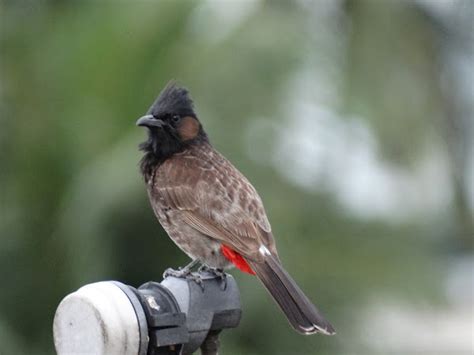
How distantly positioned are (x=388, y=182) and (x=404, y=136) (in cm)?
77

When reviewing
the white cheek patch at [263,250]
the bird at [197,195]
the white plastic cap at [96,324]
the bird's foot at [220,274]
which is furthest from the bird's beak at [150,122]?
the white plastic cap at [96,324]

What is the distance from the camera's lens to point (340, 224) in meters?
7.00

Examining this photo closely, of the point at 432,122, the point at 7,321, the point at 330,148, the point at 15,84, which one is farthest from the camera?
the point at 432,122

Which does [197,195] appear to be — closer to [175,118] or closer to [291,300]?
[175,118]

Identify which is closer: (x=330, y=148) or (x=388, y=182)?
(x=330, y=148)

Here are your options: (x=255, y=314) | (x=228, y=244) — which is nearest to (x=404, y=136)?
(x=255, y=314)

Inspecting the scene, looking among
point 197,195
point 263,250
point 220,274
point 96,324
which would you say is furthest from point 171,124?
point 96,324

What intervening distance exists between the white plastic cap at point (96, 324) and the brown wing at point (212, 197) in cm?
136

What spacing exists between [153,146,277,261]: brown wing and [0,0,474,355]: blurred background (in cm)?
186

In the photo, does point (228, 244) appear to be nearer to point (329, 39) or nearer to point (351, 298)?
point (351, 298)

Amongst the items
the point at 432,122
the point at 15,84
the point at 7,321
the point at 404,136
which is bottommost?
the point at 7,321

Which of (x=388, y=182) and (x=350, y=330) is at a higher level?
(x=388, y=182)

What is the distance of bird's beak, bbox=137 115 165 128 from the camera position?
4129mm

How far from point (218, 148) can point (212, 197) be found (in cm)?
235
